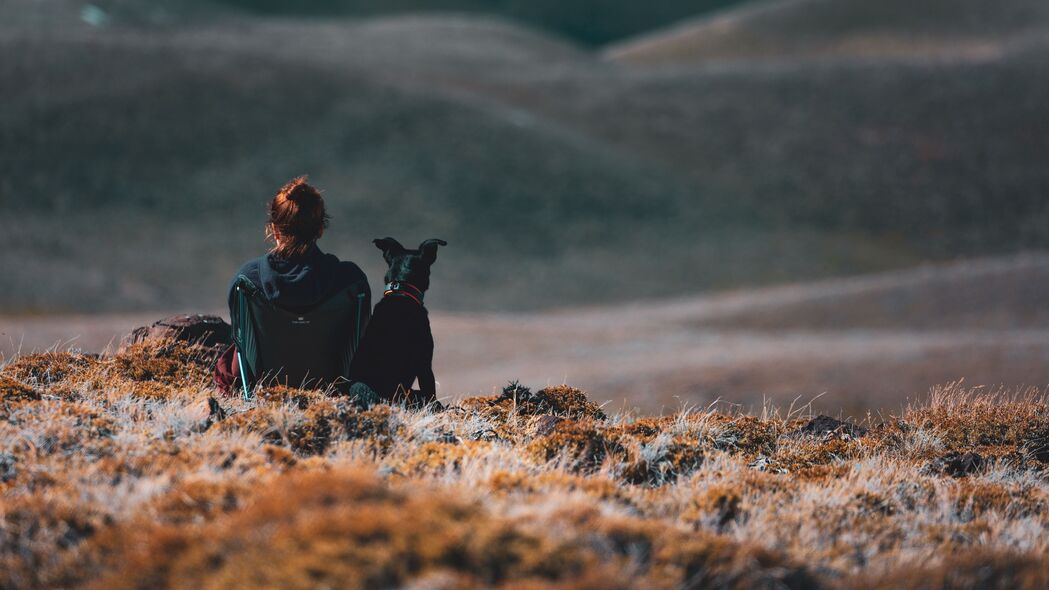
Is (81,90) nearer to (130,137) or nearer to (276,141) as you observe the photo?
(130,137)

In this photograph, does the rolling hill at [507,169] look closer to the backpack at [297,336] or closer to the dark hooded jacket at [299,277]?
the backpack at [297,336]

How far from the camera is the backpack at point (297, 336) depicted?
6375 mm

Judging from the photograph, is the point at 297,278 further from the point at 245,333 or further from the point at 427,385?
the point at 427,385

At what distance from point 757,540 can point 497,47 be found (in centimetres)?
11172

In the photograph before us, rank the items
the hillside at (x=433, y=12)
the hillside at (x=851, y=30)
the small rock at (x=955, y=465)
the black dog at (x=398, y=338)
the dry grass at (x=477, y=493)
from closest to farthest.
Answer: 1. the dry grass at (x=477, y=493)
2. the black dog at (x=398, y=338)
3. the small rock at (x=955, y=465)
4. the hillside at (x=851, y=30)
5. the hillside at (x=433, y=12)

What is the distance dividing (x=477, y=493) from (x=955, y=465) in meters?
4.11

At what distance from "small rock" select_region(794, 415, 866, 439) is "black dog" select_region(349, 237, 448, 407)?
3.11 m

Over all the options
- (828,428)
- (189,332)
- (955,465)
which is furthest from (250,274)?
(955,465)

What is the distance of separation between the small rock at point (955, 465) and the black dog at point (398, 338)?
361cm

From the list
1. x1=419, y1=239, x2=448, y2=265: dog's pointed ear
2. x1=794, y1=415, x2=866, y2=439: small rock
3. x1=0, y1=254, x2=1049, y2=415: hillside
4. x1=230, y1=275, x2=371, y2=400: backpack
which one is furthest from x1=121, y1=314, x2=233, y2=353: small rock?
x1=0, y1=254, x2=1049, y2=415: hillside

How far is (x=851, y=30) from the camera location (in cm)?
12650

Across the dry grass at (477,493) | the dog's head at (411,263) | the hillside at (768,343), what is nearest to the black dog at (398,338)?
the dog's head at (411,263)

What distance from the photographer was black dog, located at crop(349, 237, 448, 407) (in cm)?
655

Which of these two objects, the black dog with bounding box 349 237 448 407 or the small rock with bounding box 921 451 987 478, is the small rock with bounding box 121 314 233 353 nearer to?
the black dog with bounding box 349 237 448 407
